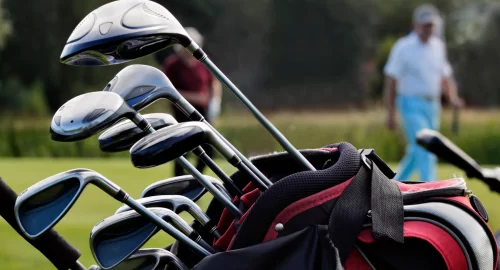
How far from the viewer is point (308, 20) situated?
34.1m

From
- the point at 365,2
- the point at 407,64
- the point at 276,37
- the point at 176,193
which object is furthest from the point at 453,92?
the point at 365,2

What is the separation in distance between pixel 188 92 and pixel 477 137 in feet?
26.3

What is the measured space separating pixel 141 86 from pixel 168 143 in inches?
10.3

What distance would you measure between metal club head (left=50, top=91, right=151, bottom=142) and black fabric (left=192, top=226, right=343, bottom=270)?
1.00 ft

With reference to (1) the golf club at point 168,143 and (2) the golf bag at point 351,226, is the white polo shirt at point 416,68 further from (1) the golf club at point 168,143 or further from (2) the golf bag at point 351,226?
(1) the golf club at point 168,143

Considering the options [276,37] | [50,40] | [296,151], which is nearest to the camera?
[296,151]

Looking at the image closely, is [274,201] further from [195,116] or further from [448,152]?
[448,152]

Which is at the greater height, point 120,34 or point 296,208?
point 120,34

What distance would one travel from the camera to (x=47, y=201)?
5.05 feet

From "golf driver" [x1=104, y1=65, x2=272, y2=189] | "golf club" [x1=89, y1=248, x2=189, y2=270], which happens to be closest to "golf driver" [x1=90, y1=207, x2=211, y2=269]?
"golf club" [x1=89, y1=248, x2=189, y2=270]

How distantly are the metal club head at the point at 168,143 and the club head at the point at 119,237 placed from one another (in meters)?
0.19

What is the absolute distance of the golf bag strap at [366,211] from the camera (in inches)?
61.6

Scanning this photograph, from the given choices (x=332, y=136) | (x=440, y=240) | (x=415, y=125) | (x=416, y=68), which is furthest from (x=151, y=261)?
(x=332, y=136)

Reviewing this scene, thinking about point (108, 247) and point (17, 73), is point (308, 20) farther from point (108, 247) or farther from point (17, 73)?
point (108, 247)
